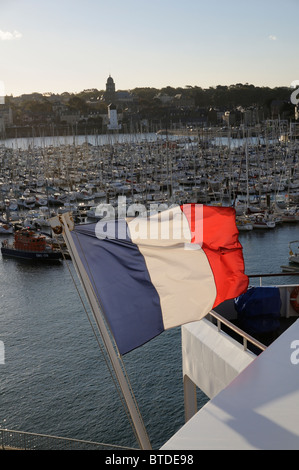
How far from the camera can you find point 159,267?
3.70m

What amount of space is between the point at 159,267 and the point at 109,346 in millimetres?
736

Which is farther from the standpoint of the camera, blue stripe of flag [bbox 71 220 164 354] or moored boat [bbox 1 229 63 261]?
moored boat [bbox 1 229 63 261]

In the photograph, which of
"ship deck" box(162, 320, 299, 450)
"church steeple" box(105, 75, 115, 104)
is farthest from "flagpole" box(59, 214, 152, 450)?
"church steeple" box(105, 75, 115, 104)

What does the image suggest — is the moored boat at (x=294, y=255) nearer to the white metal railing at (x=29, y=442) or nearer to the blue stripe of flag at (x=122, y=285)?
the white metal railing at (x=29, y=442)

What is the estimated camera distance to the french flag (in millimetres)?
3502

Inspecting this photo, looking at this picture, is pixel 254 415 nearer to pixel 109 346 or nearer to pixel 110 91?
pixel 109 346

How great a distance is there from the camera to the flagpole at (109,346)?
3.10 meters

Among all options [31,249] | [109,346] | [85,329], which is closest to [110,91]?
[31,249]

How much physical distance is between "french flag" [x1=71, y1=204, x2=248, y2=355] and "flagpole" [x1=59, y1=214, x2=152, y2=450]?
123 mm

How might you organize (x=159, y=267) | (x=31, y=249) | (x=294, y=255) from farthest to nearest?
(x=31, y=249) < (x=294, y=255) < (x=159, y=267)

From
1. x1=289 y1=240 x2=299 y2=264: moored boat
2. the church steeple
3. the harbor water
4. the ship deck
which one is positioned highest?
the church steeple

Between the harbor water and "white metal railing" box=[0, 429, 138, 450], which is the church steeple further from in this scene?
"white metal railing" box=[0, 429, 138, 450]

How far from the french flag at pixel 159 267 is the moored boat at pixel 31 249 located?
21902mm

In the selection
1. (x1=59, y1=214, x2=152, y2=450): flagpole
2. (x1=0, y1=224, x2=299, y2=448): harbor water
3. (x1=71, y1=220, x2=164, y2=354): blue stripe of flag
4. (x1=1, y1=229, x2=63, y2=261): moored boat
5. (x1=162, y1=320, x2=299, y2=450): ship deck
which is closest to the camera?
(x1=162, y1=320, x2=299, y2=450): ship deck
